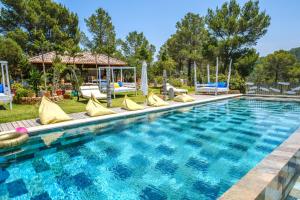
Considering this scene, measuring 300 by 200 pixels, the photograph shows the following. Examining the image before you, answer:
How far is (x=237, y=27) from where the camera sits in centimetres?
2294

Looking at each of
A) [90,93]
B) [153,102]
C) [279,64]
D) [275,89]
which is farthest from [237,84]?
[279,64]

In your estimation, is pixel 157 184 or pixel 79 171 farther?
pixel 79 171

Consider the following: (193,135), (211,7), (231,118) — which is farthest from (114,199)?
(211,7)

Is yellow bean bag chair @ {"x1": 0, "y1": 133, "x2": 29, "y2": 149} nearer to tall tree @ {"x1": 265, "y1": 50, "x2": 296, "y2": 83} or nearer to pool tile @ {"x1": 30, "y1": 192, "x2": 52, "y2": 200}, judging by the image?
pool tile @ {"x1": 30, "y1": 192, "x2": 52, "y2": 200}

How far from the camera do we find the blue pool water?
3.52 m

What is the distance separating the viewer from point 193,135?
665cm

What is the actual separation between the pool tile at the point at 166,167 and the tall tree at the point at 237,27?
21494 millimetres

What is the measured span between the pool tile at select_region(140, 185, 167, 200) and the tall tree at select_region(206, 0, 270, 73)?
22597 mm

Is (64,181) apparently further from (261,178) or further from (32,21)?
(32,21)

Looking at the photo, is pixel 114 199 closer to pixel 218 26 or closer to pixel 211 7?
pixel 218 26

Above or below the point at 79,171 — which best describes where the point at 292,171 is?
above

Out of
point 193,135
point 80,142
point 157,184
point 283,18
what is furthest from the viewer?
point 283,18

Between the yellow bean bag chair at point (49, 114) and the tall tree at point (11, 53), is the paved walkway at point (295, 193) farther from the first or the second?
the tall tree at point (11, 53)

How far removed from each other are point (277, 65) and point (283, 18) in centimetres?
2290
